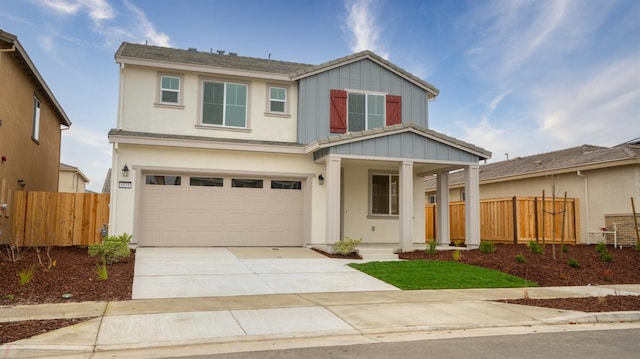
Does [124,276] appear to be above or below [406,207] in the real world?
below

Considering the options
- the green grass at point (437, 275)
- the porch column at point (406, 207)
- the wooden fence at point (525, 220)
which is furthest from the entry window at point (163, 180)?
the wooden fence at point (525, 220)

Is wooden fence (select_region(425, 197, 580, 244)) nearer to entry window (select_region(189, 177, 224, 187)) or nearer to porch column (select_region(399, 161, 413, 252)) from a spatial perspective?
porch column (select_region(399, 161, 413, 252))

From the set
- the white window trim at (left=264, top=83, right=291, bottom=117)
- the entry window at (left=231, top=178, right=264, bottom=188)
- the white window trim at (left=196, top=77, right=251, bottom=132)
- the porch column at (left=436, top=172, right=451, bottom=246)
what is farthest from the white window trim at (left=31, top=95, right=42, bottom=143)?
the porch column at (left=436, top=172, right=451, bottom=246)

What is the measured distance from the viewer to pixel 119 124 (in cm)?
1536

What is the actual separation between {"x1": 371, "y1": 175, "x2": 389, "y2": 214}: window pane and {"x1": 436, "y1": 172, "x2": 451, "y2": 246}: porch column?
194 centimetres

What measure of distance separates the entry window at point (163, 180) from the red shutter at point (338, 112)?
212 inches

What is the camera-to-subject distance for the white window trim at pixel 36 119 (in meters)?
17.3

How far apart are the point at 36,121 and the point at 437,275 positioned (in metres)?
14.8

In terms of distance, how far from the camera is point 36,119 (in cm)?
1773

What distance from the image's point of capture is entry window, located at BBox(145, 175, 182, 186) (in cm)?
1532

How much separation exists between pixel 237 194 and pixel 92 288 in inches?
290

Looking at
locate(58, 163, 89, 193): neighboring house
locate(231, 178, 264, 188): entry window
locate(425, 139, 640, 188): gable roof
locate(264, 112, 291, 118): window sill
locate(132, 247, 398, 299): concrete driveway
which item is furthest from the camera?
locate(58, 163, 89, 193): neighboring house

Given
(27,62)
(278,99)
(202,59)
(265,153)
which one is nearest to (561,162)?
(278,99)

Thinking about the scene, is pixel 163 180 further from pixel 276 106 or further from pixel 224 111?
pixel 276 106
